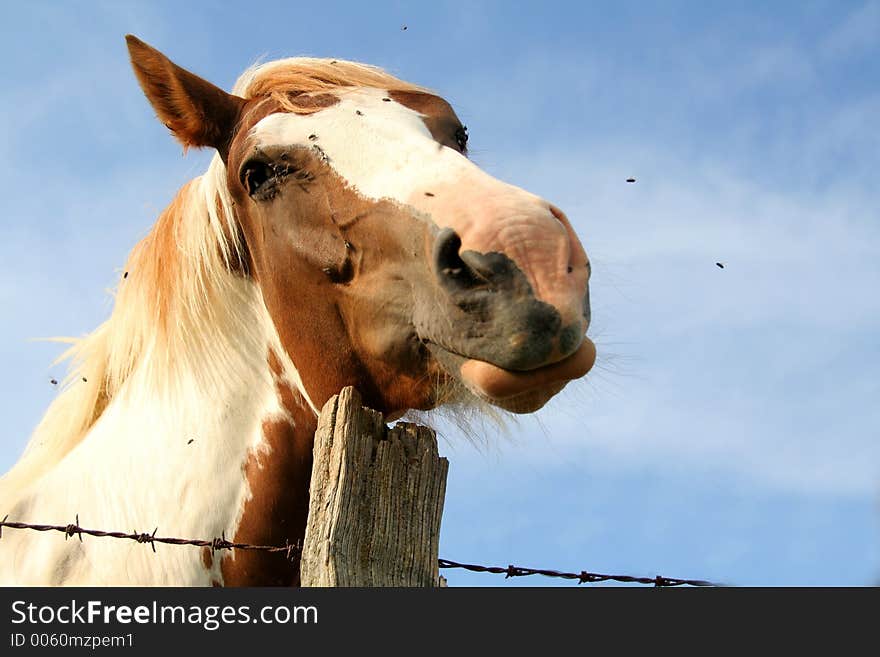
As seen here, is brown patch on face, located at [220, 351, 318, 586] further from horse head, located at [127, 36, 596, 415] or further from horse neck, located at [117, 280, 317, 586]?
horse head, located at [127, 36, 596, 415]

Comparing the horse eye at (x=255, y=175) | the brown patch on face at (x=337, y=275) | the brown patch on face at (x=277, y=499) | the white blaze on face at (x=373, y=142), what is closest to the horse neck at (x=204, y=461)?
the brown patch on face at (x=277, y=499)

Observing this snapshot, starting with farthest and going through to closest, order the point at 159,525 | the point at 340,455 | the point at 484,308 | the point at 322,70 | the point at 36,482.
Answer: the point at 322,70 → the point at 36,482 → the point at 159,525 → the point at 484,308 → the point at 340,455

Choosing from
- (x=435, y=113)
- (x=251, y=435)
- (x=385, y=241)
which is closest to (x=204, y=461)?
(x=251, y=435)

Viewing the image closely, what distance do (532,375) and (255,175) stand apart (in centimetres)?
163

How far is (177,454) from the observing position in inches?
159

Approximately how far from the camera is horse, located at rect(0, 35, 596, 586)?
3324 millimetres

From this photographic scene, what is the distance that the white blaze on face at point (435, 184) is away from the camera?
323 centimetres

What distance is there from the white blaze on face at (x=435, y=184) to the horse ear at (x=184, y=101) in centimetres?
32

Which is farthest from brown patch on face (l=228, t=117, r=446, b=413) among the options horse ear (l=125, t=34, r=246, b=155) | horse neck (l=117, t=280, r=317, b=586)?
horse ear (l=125, t=34, r=246, b=155)

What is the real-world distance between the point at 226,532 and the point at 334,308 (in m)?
0.95

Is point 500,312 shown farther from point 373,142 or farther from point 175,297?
point 175,297

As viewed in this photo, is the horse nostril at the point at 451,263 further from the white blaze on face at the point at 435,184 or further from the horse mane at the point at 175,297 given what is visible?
the horse mane at the point at 175,297
